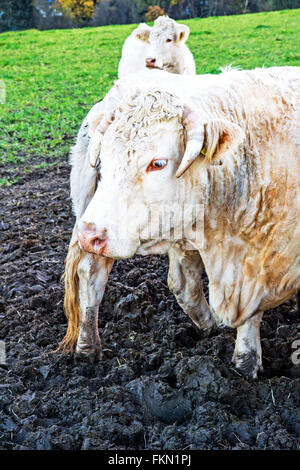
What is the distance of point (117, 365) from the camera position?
12.0ft

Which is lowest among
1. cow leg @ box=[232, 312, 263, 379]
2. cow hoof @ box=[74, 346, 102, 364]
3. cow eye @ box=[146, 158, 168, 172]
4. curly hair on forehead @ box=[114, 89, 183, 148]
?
cow hoof @ box=[74, 346, 102, 364]

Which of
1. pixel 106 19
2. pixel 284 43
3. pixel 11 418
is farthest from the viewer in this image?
pixel 106 19

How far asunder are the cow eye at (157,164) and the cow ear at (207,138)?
0.10m

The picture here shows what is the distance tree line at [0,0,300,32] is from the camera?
29.7 metres

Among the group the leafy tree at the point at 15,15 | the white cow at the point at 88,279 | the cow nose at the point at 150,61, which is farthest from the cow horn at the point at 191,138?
the leafy tree at the point at 15,15

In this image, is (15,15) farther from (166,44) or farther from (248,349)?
(248,349)

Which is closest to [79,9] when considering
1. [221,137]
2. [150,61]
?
[150,61]

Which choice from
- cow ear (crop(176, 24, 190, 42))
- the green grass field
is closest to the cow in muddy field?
the green grass field

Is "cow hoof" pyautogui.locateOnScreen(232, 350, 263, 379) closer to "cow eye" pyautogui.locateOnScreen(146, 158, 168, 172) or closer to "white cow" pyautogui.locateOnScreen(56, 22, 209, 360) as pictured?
"white cow" pyautogui.locateOnScreen(56, 22, 209, 360)

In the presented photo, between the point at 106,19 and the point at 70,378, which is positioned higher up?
the point at 106,19

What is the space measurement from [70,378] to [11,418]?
48cm

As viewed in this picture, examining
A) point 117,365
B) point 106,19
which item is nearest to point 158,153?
point 117,365
